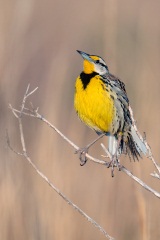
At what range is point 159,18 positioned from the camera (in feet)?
Answer: 27.9

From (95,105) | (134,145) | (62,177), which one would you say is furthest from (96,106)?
(62,177)

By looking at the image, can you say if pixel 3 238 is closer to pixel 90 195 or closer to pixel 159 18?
pixel 90 195

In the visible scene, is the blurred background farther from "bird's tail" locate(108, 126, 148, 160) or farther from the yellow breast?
the yellow breast

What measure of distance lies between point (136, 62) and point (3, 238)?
7.55 ft

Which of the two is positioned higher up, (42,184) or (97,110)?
(97,110)

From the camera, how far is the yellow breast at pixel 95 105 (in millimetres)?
3498

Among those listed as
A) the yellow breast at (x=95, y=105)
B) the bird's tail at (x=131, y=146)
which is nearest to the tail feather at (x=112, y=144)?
the bird's tail at (x=131, y=146)

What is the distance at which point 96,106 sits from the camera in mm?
3496

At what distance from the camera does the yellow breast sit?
3.50 m

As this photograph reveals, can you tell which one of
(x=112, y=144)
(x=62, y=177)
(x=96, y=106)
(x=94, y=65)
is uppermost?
(x=94, y=65)

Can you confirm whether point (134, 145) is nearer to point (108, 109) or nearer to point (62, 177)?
point (108, 109)

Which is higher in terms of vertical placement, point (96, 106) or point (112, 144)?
point (96, 106)

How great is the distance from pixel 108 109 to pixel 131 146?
0.17 metres

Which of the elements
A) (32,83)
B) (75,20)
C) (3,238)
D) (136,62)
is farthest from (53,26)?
(3,238)
